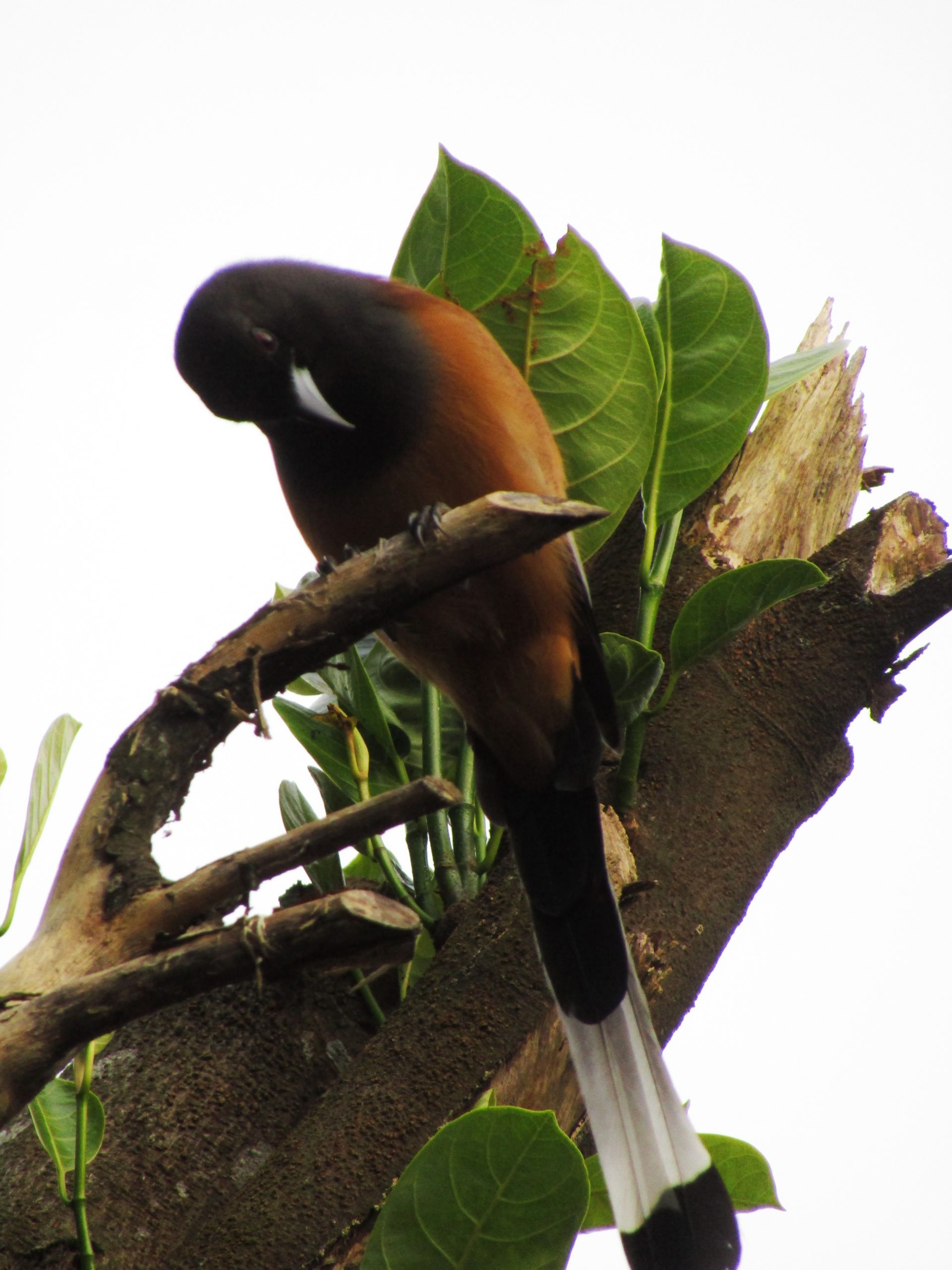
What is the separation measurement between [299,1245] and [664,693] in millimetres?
1299

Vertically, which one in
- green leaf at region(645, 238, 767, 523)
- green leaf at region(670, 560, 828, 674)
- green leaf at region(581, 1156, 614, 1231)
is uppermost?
green leaf at region(645, 238, 767, 523)

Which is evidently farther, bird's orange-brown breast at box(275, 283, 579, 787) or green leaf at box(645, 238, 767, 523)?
green leaf at box(645, 238, 767, 523)

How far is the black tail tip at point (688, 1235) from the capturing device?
2119 millimetres

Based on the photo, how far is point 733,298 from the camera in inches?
104

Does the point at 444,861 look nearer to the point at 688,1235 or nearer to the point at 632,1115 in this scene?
the point at 632,1115

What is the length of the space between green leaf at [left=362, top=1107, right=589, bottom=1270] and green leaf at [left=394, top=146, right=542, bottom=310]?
174 centimetres

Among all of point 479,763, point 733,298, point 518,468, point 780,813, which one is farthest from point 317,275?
point 780,813

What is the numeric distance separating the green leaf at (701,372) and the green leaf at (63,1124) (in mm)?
1707

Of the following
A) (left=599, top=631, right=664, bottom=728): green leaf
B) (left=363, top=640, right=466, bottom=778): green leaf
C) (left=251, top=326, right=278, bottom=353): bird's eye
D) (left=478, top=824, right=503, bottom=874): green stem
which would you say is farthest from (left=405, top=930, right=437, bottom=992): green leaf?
(left=251, top=326, right=278, bottom=353): bird's eye

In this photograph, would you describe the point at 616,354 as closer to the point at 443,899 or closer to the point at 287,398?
the point at 287,398

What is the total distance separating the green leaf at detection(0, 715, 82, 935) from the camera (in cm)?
195

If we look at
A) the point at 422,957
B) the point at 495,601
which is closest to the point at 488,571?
the point at 495,601

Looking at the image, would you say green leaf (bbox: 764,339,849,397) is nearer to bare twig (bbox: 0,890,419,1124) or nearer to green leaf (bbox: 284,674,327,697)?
green leaf (bbox: 284,674,327,697)

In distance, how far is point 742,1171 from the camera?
2.26 m
